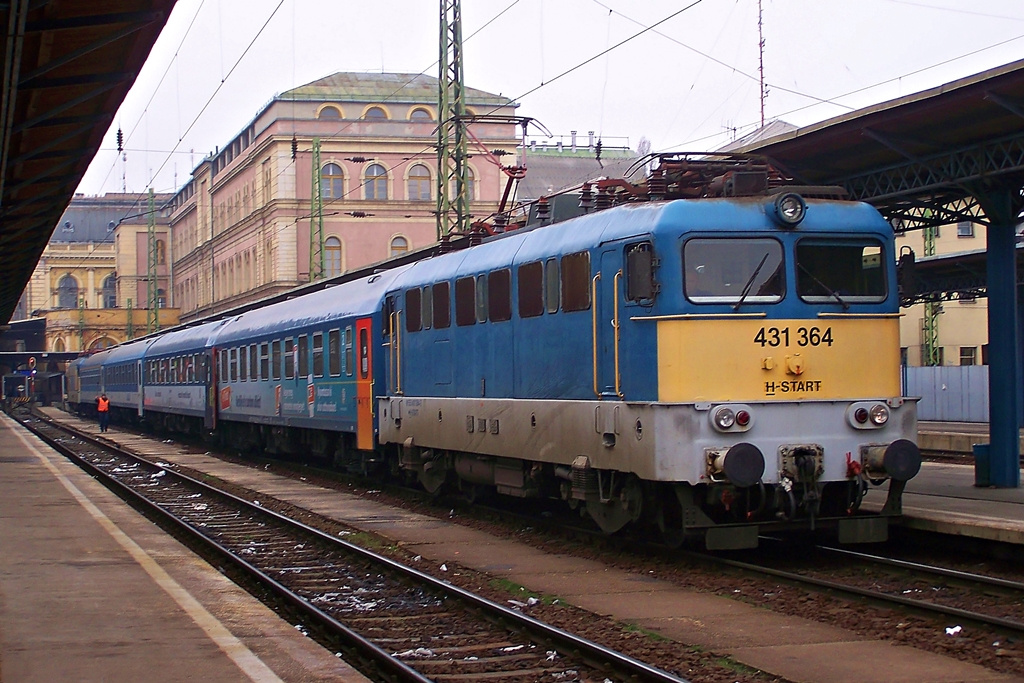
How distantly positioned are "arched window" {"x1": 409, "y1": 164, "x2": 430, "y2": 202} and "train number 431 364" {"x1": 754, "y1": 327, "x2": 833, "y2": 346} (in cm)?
5806

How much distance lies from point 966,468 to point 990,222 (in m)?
6.51

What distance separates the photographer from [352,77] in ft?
233

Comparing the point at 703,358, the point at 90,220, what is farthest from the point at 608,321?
the point at 90,220

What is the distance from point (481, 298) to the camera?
1570 centimetres

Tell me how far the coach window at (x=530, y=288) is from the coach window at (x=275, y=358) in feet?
44.1

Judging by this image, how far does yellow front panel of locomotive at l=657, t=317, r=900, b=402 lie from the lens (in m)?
11.6

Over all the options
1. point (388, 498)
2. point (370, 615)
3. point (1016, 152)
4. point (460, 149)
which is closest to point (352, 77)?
point (460, 149)

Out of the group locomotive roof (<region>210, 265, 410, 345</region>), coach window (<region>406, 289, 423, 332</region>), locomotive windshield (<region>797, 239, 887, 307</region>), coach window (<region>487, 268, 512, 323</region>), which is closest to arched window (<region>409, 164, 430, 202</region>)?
locomotive roof (<region>210, 265, 410, 345</region>)

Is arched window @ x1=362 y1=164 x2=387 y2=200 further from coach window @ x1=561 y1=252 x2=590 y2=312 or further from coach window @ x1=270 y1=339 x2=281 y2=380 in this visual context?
coach window @ x1=561 y1=252 x2=590 y2=312

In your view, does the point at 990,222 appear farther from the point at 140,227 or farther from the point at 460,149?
the point at 140,227

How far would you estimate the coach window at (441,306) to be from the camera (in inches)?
663

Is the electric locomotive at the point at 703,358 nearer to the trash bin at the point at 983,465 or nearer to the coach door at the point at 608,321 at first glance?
the coach door at the point at 608,321

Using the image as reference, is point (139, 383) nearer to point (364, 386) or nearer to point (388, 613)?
point (364, 386)

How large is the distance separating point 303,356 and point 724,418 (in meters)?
14.9
